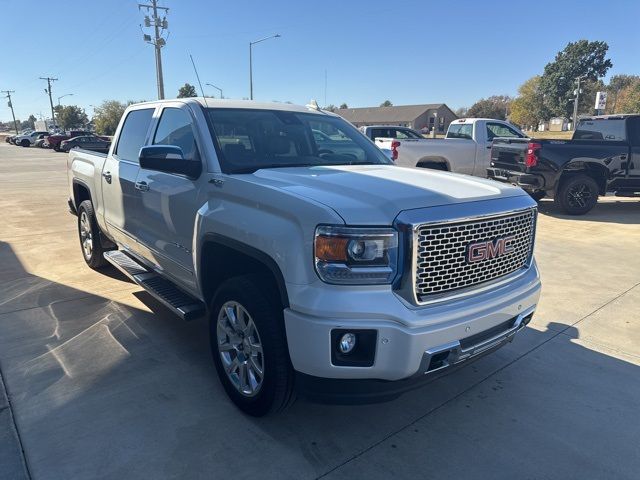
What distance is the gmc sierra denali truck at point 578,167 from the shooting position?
9586mm

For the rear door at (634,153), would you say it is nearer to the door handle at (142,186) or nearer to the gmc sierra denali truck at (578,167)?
the gmc sierra denali truck at (578,167)

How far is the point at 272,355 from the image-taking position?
8.34 feet

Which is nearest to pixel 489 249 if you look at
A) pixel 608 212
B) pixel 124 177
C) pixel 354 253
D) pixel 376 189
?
pixel 376 189

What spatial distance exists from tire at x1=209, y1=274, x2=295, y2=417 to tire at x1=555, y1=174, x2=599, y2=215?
8808mm

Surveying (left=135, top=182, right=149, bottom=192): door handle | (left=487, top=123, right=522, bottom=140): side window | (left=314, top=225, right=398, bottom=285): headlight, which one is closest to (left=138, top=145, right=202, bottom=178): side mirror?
(left=135, top=182, right=149, bottom=192): door handle

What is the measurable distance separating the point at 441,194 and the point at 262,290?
113 centimetres

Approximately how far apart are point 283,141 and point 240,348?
163 cm

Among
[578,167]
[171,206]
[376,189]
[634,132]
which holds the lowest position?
[578,167]

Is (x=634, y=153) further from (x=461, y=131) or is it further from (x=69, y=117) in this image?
(x=69, y=117)

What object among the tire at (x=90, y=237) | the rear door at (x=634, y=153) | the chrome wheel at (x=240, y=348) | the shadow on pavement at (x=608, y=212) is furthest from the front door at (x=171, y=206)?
the rear door at (x=634, y=153)

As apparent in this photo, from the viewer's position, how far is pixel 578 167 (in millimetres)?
9828

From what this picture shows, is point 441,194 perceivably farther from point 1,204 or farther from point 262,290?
point 1,204

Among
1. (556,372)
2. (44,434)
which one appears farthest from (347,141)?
(44,434)

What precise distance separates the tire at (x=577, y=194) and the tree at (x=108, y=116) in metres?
86.9
